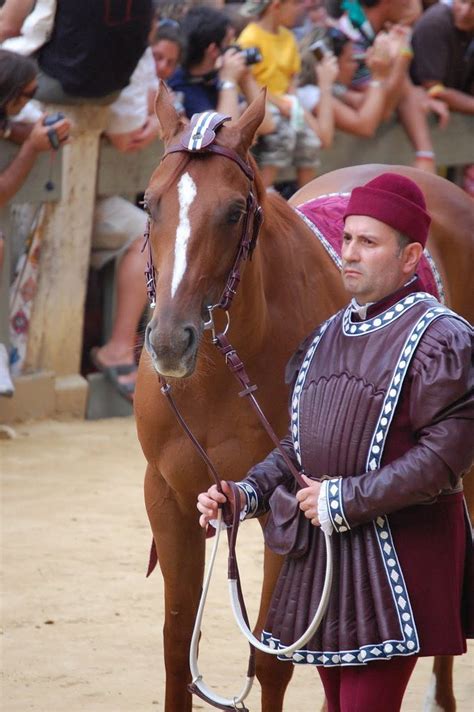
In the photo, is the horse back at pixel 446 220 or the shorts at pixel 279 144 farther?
the shorts at pixel 279 144

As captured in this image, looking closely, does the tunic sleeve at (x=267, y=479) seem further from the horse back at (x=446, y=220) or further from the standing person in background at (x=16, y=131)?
the standing person in background at (x=16, y=131)

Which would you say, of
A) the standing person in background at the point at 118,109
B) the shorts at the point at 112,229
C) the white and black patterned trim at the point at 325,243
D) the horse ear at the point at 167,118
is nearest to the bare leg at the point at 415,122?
the standing person in background at the point at 118,109

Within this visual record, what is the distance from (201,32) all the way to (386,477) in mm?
5338

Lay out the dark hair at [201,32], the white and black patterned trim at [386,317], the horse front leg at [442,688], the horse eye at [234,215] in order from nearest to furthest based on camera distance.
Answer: the white and black patterned trim at [386,317] → the horse eye at [234,215] → the horse front leg at [442,688] → the dark hair at [201,32]

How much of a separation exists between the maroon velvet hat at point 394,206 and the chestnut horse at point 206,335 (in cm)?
41

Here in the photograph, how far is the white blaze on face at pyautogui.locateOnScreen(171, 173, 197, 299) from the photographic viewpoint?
305cm

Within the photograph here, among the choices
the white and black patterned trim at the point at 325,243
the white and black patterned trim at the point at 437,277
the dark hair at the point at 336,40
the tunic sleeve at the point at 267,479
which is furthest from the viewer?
the dark hair at the point at 336,40

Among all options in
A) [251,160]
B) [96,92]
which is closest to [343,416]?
[251,160]

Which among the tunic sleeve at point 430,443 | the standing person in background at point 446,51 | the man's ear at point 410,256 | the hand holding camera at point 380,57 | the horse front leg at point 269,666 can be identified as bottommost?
the standing person in background at point 446,51

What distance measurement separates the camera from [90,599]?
5.10 meters

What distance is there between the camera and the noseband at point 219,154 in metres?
3.21

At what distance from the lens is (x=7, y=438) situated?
7.16 meters

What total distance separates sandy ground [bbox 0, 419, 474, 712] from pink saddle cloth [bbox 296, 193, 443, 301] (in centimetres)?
138

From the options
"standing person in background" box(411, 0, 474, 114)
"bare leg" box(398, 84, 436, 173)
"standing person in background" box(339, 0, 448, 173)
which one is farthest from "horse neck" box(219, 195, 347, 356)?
"standing person in background" box(411, 0, 474, 114)
